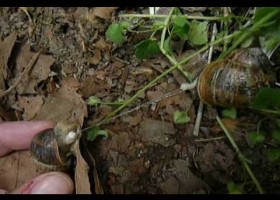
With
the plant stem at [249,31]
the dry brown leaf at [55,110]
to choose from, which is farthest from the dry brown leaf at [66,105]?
the plant stem at [249,31]

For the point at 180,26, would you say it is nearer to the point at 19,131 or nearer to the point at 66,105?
the point at 66,105

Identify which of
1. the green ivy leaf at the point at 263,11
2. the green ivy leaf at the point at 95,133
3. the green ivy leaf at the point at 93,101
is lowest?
the green ivy leaf at the point at 95,133

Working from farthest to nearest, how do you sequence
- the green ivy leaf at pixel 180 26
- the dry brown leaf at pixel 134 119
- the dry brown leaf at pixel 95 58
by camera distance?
the dry brown leaf at pixel 95 58
the dry brown leaf at pixel 134 119
the green ivy leaf at pixel 180 26

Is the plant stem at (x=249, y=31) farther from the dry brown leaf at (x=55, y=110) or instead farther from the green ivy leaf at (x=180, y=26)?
the dry brown leaf at (x=55, y=110)

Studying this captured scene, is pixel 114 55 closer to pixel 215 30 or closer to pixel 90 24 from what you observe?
pixel 90 24

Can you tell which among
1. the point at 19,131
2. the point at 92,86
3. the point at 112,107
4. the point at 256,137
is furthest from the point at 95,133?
the point at 256,137

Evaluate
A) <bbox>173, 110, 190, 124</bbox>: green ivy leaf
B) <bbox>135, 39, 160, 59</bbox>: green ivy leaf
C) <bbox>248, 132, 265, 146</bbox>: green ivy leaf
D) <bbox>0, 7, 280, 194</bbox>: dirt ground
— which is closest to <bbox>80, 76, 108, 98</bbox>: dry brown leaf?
<bbox>0, 7, 280, 194</bbox>: dirt ground

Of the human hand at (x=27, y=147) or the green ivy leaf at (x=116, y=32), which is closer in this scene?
the human hand at (x=27, y=147)
